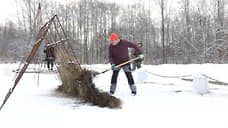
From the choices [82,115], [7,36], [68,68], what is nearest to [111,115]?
[82,115]

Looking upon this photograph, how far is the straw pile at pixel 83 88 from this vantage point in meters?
2.88

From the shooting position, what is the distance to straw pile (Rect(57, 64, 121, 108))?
9.45ft

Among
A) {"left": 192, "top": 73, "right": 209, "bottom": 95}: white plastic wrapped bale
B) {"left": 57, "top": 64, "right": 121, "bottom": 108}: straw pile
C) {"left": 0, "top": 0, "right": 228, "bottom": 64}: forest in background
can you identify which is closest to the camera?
{"left": 57, "top": 64, "right": 121, "bottom": 108}: straw pile

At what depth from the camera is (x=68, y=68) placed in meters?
4.12

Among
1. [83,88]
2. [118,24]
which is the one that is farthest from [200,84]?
[118,24]

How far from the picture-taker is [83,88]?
10.9 ft

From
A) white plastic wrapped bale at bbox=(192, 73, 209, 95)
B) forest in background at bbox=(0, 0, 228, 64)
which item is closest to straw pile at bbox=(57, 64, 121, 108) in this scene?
white plastic wrapped bale at bbox=(192, 73, 209, 95)

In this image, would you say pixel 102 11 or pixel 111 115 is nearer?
pixel 111 115

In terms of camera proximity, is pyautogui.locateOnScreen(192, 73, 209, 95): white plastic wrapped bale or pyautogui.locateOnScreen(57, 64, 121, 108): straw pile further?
pyautogui.locateOnScreen(192, 73, 209, 95): white plastic wrapped bale

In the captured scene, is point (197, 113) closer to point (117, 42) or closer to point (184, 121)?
point (184, 121)

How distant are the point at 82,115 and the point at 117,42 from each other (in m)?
1.88

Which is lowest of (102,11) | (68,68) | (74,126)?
(74,126)

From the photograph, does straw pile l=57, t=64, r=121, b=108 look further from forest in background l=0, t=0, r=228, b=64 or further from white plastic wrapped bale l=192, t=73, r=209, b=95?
forest in background l=0, t=0, r=228, b=64

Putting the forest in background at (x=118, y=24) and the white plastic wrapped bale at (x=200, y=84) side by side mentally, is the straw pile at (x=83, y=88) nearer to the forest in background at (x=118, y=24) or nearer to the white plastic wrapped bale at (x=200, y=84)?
the white plastic wrapped bale at (x=200, y=84)
